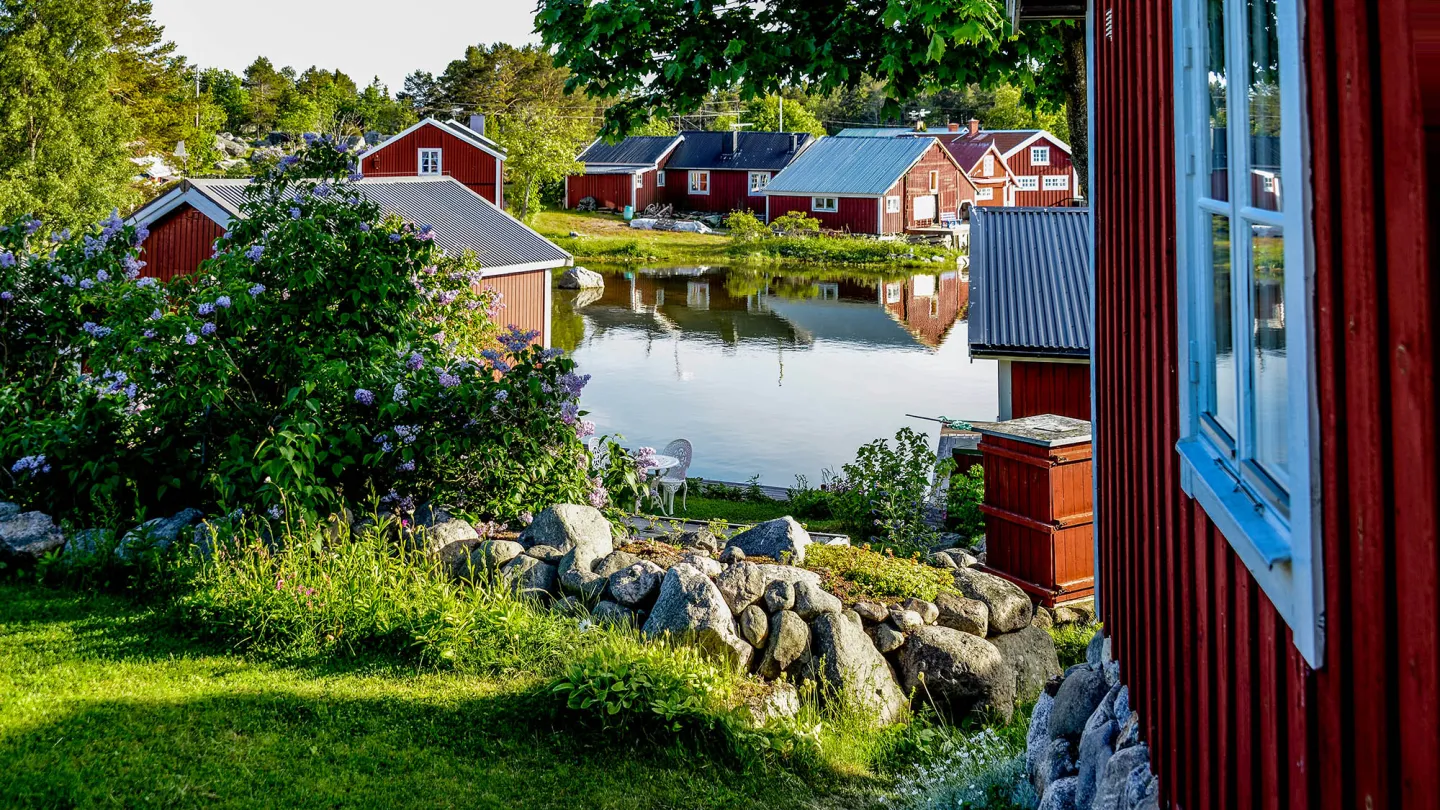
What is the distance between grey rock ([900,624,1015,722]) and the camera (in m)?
6.87

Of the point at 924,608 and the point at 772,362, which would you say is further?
the point at 772,362

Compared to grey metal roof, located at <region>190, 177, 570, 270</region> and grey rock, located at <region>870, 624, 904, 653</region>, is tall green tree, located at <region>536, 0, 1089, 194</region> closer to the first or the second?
grey rock, located at <region>870, 624, 904, 653</region>

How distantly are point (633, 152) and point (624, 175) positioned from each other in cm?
167

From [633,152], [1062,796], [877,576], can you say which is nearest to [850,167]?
[633,152]

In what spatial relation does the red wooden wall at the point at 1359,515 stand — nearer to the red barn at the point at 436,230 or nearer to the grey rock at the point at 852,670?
the grey rock at the point at 852,670

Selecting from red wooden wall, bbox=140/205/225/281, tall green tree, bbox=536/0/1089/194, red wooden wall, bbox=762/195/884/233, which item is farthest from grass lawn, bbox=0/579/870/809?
red wooden wall, bbox=762/195/884/233

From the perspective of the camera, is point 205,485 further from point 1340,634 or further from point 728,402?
point 728,402

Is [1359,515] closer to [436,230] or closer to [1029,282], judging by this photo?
[1029,282]

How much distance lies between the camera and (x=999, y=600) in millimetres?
7578

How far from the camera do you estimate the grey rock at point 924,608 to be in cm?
716

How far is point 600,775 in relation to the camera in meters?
5.13

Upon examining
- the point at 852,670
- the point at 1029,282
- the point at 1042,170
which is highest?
the point at 1042,170

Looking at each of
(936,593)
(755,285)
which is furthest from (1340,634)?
(755,285)

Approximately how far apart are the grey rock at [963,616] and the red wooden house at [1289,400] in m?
3.28
